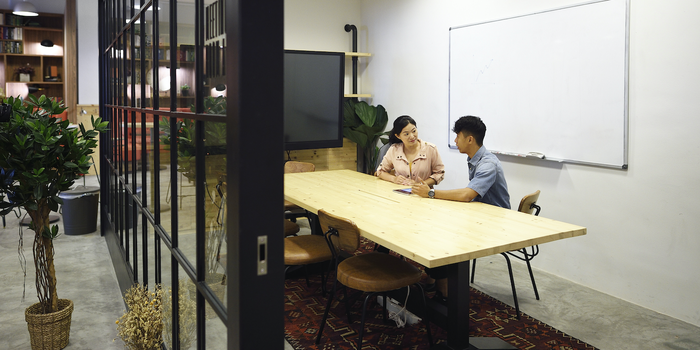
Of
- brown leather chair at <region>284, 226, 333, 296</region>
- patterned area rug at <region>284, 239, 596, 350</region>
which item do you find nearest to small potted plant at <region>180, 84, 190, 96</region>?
brown leather chair at <region>284, 226, 333, 296</region>

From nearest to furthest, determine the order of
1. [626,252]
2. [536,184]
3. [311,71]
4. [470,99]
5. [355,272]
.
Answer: [355,272] < [626,252] < [536,184] < [470,99] < [311,71]

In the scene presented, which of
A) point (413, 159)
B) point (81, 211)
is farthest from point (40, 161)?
point (81, 211)

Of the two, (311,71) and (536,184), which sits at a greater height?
(311,71)

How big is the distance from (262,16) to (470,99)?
157 inches

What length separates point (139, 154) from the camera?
2.75 meters

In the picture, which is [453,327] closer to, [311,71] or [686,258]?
[686,258]

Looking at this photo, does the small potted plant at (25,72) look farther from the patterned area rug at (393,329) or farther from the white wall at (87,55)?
the patterned area rug at (393,329)

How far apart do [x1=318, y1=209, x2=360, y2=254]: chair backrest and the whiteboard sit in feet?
7.31

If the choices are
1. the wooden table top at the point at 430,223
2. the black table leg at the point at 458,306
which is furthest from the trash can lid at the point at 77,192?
the black table leg at the point at 458,306

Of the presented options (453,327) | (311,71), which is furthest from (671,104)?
(311,71)

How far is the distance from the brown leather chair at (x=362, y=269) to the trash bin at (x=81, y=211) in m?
3.52

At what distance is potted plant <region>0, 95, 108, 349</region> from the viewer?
8.15ft

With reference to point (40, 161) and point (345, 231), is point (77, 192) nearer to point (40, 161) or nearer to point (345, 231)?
point (40, 161)

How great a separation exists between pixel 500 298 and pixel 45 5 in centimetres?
1116
